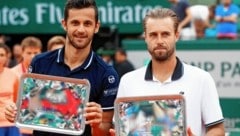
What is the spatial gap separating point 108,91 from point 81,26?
48cm

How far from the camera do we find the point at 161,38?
17.4ft

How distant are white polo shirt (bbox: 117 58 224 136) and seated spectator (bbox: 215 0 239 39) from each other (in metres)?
8.97

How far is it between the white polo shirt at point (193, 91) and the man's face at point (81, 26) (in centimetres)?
42

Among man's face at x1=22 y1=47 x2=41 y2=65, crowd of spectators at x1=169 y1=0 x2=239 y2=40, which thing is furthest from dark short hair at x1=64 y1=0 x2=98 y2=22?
crowd of spectators at x1=169 y1=0 x2=239 y2=40

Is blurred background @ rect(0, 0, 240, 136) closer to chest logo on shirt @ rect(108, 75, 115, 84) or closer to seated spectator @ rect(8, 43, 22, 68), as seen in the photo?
seated spectator @ rect(8, 43, 22, 68)

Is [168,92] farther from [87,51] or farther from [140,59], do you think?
[140,59]

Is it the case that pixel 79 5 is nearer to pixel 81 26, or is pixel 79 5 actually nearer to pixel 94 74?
pixel 81 26

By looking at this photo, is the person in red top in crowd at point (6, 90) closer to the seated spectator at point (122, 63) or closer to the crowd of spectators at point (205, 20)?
the seated spectator at point (122, 63)

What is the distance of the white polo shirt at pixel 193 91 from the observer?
5.37 meters

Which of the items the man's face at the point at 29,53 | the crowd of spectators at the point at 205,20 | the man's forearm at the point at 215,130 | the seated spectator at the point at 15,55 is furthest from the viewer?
the seated spectator at the point at 15,55

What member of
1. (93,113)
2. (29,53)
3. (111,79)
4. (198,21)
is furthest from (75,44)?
(198,21)

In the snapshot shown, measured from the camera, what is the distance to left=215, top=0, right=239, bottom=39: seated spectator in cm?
1445

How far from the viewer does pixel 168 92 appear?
5387 millimetres

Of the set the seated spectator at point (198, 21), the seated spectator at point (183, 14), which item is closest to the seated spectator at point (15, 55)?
the seated spectator at point (183, 14)
